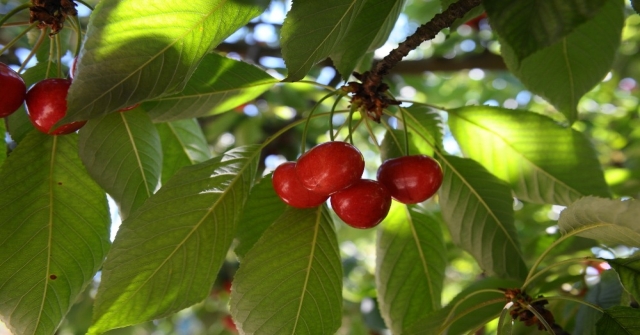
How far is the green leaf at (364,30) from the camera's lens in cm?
128

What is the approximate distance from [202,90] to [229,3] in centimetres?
44

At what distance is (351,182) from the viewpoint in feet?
4.35

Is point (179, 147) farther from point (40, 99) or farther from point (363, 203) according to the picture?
point (363, 203)

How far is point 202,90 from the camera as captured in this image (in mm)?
1504

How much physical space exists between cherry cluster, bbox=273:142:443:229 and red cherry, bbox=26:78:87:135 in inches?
18.5

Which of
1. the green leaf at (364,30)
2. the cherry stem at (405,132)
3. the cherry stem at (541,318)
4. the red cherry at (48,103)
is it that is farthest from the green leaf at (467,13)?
the red cherry at (48,103)

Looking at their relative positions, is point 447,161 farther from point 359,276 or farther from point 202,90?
point 359,276

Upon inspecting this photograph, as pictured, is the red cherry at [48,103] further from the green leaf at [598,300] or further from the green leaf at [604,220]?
the green leaf at [598,300]

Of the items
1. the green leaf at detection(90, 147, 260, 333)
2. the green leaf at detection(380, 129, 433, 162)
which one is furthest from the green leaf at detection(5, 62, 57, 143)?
the green leaf at detection(380, 129, 433, 162)

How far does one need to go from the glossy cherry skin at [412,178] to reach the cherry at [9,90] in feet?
2.66

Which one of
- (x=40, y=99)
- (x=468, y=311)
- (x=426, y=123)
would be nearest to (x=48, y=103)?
(x=40, y=99)

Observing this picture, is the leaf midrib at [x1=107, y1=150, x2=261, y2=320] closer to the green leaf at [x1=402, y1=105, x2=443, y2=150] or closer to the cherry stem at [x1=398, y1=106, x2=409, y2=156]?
the cherry stem at [x1=398, y1=106, x2=409, y2=156]

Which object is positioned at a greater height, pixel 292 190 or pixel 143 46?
pixel 143 46

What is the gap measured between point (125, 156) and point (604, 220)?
1.03 meters
